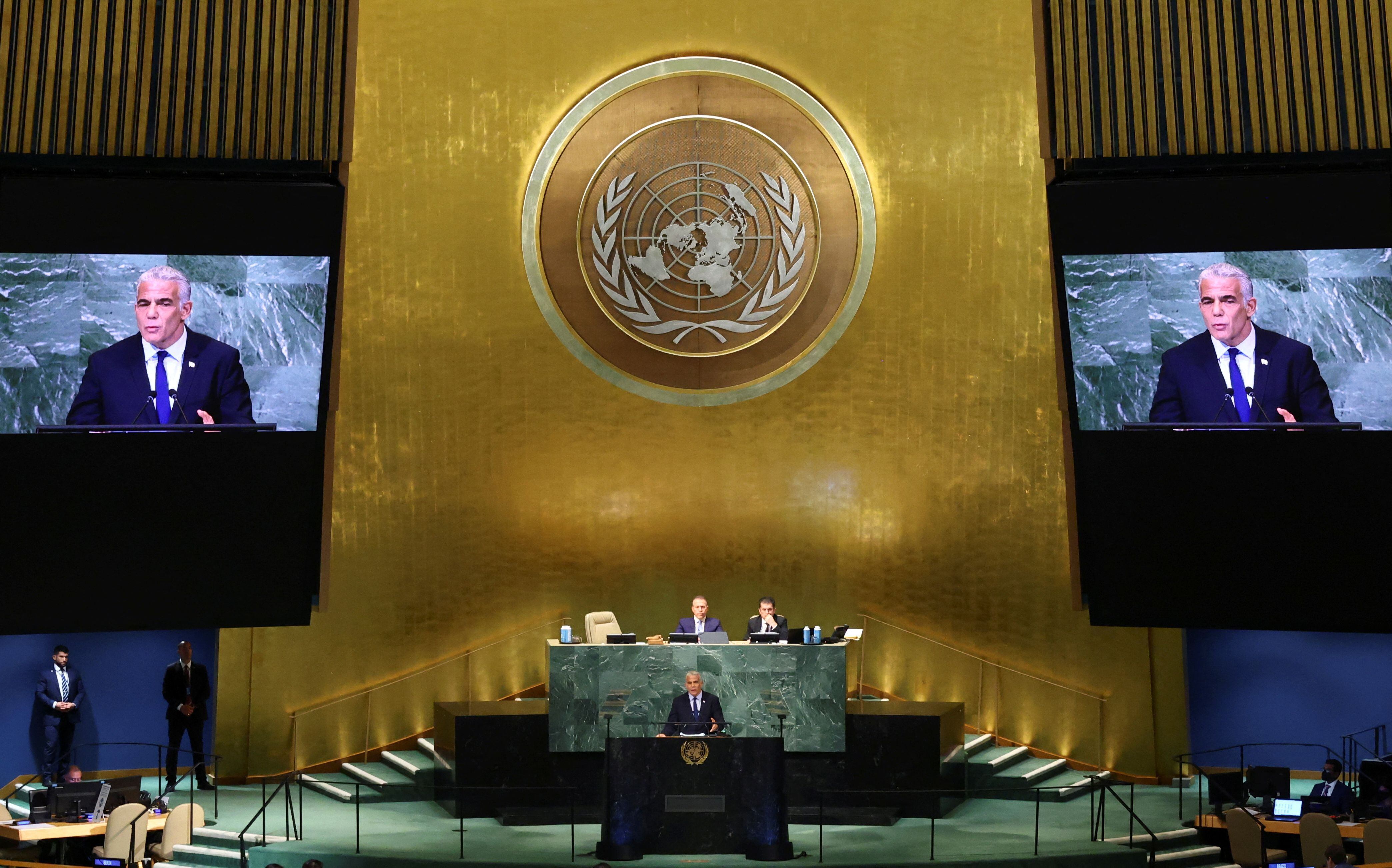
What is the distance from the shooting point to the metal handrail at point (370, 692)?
458 inches

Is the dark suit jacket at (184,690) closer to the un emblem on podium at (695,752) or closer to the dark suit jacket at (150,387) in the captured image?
the dark suit jacket at (150,387)

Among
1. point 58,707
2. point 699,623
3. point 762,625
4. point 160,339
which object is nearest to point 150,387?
point 160,339

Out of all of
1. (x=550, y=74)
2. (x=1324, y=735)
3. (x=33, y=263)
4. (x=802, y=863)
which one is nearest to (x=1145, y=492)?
(x=802, y=863)

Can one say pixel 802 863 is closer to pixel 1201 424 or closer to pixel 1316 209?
pixel 1201 424

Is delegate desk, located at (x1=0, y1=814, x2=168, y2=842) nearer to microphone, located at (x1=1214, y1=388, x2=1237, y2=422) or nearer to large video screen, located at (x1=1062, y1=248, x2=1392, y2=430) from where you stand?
large video screen, located at (x1=1062, y1=248, x2=1392, y2=430)

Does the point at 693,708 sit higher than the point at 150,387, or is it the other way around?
the point at 150,387

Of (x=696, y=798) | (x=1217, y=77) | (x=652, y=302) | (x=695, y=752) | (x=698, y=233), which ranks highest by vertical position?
(x=1217, y=77)

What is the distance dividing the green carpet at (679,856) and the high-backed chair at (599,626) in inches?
57.9

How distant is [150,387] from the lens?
931 cm

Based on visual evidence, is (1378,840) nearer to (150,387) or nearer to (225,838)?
(225,838)

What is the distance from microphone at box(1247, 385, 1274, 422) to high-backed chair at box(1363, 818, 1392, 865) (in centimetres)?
265

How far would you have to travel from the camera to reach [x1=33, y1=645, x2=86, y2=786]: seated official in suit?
1147 centimetres

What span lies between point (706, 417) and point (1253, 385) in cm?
471

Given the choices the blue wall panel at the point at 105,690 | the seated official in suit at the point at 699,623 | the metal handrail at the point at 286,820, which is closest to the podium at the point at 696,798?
the seated official in suit at the point at 699,623
